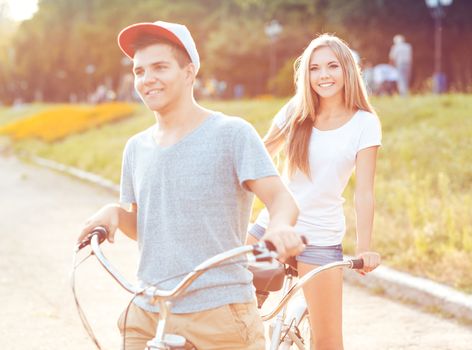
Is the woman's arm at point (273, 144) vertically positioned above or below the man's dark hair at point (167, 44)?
below

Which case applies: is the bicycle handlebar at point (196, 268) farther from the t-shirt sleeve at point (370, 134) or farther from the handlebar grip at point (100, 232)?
the t-shirt sleeve at point (370, 134)

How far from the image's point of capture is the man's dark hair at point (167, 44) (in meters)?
2.74

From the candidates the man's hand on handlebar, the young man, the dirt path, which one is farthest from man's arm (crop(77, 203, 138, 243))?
the dirt path

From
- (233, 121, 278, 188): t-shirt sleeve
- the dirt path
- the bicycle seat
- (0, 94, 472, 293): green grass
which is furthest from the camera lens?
(0, 94, 472, 293): green grass

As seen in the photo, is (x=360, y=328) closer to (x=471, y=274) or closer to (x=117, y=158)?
(x=471, y=274)

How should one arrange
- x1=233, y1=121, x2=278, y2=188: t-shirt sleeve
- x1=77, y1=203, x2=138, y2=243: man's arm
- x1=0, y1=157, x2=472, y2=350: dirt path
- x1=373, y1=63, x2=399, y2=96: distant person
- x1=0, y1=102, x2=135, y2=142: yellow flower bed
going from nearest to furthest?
x1=233, y1=121, x2=278, y2=188: t-shirt sleeve
x1=77, y1=203, x2=138, y2=243: man's arm
x1=0, y1=157, x2=472, y2=350: dirt path
x1=373, y1=63, x2=399, y2=96: distant person
x1=0, y1=102, x2=135, y2=142: yellow flower bed

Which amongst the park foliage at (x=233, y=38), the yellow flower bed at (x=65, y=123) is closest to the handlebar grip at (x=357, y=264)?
the park foliage at (x=233, y=38)

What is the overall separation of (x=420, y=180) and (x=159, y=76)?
8.34 metres

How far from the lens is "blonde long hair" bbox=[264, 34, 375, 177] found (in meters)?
3.94

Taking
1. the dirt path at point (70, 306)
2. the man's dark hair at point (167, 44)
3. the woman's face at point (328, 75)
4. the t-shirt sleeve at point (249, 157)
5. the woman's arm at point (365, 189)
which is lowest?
the dirt path at point (70, 306)

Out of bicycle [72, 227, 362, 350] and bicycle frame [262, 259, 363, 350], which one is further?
bicycle frame [262, 259, 363, 350]

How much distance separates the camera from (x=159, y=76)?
2.72 metres

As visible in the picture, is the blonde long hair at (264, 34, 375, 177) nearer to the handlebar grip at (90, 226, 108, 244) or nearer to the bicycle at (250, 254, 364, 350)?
the bicycle at (250, 254, 364, 350)

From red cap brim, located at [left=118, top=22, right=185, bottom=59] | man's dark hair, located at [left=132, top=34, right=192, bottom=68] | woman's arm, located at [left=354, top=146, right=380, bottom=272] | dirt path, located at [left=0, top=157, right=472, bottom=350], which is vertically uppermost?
red cap brim, located at [left=118, top=22, right=185, bottom=59]
